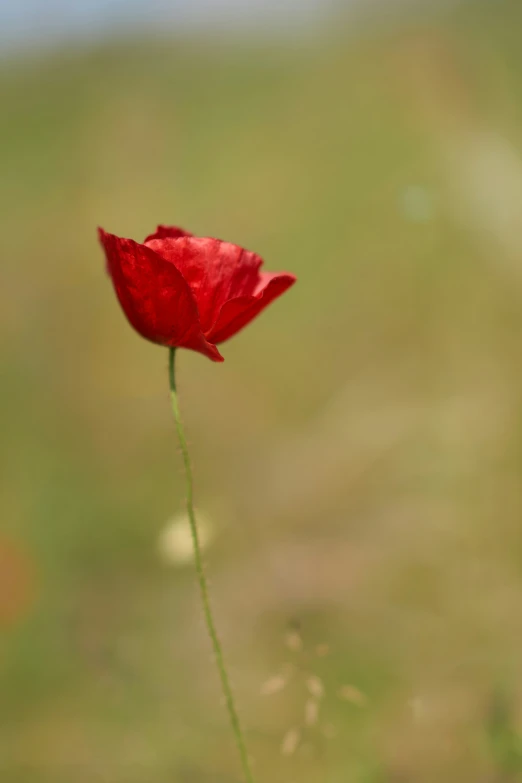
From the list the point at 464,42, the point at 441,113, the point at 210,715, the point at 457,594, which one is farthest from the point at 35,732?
the point at 464,42

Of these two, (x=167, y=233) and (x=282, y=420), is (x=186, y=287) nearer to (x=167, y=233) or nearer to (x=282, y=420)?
(x=167, y=233)

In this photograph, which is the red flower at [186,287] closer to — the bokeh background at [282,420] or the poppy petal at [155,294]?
the poppy petal at [155,294]

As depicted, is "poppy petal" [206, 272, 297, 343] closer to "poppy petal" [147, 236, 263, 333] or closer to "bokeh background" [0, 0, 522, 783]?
"poppy petal" [147, 236, 263, 333]

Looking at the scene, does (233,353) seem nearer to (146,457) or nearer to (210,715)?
(146,457)

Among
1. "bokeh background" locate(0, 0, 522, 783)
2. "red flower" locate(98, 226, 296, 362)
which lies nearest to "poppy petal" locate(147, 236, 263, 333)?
"red flower" locate(98, 226, 296, 362)

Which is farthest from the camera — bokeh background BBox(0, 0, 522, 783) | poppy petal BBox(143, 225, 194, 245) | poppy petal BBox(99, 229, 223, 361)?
bokeh background BBox(0, 0, 522, 783)

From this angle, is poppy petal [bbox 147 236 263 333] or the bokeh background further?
the bokeh background

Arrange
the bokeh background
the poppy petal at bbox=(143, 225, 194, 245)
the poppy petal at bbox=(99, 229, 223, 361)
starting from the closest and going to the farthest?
the poppy petal at bbox=(99, 229, 223, 361)
the poppy petal at bbox=(143, 225, 194, 245)
the bokeh background

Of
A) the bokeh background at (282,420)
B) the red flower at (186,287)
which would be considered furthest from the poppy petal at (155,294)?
the bokeh background at (282,420)
